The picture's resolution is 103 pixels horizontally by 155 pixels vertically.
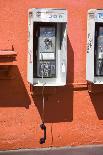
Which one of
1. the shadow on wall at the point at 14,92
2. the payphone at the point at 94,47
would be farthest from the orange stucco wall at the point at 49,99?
the payphone at the point at 94,47

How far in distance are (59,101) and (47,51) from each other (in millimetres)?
924

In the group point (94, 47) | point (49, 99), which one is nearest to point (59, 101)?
point (49, 99)

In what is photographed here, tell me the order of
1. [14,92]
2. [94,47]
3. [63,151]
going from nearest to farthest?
[94,47] → [14,92] → [63,151]

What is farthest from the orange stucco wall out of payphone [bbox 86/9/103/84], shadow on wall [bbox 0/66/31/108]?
payphone [bbox 86/9/103/84]

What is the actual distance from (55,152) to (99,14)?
238 cm

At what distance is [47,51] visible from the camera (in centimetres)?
736

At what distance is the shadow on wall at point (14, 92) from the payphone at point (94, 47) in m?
1.12

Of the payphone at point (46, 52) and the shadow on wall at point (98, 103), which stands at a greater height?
the payphone at point (46, 52)

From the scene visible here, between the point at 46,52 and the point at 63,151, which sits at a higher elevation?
the point at 46,52

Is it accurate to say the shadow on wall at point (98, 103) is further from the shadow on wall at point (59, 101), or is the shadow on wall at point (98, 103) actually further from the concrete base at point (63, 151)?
the concrete base at point (63, 151)

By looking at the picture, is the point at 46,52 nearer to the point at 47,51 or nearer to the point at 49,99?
the point at 47,51

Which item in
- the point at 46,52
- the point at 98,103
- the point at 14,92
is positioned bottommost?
the point at 98,103

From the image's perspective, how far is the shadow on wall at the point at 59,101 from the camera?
7.63 metres

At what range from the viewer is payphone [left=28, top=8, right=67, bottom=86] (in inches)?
A: 284
